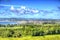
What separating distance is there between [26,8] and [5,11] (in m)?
0.28

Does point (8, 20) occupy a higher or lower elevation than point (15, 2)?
lower

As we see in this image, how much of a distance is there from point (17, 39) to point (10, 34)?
0.11m

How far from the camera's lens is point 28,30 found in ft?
6.46

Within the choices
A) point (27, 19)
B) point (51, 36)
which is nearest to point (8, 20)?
point (27, 19)

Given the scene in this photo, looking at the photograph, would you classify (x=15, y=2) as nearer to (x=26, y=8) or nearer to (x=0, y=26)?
(x=26, y=8)

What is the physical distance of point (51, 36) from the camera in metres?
1.98

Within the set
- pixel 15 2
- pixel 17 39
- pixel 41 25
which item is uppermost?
pixel 15 2

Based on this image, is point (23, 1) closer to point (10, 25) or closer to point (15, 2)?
point (15, 2)

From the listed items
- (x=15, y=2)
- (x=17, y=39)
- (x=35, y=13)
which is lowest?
(x=17, y=39)

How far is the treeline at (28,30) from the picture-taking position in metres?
1.95

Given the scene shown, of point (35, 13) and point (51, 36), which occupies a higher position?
point (35, 13)

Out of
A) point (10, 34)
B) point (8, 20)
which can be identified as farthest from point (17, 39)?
point (8, 20)

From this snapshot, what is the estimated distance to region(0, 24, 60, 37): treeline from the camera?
195 cm

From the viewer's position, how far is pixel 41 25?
2.02 meters
